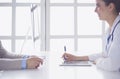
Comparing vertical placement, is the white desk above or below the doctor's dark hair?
below

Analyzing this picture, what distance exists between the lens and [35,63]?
1.68 metres

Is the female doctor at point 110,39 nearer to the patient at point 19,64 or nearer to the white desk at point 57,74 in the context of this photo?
the white desk at point 57,74

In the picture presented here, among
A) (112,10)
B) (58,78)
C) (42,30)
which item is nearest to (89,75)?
(58,78)

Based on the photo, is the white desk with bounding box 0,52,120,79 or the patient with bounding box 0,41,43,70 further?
the patient with bounding box 0,41,43,70

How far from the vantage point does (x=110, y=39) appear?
6.15 feet

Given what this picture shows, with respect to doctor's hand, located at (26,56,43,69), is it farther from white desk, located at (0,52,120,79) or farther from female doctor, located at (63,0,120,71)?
female doctor, located at (63,0,120,71)

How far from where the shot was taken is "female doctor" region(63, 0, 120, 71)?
5.40ft

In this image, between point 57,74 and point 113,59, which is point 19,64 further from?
point 113,59

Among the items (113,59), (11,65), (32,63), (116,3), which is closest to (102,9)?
(116,3)

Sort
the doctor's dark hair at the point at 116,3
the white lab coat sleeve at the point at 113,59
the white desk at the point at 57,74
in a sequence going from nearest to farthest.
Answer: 1. the white desk at the point at 57,74
2. the white lab coat sleeve at the point at 113,59
3. the doctor's dark hair at the point at 116,3

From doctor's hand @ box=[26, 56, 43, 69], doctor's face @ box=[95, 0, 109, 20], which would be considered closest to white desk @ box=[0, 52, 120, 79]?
doctor's hand @ box=[26, 56, 43, 69]

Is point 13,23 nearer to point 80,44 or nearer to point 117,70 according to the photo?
point 80,44

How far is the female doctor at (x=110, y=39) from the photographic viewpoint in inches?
64.8

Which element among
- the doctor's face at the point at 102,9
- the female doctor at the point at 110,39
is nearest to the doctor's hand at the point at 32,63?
the female doctor at the point at 110,39
